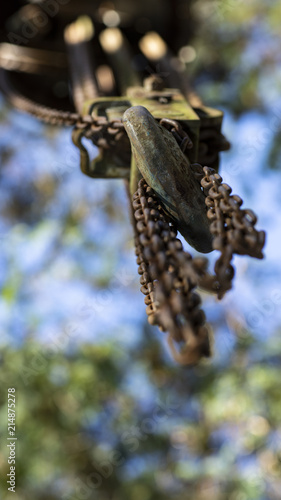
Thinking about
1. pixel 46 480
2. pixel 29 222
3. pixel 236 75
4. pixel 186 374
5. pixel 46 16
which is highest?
pixel 236 75

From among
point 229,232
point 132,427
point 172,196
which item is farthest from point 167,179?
point 132,427

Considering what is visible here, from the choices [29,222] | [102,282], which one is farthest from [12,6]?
[102,282]

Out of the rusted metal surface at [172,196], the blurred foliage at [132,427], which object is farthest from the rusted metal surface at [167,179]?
the blurred foliage at [132,427]

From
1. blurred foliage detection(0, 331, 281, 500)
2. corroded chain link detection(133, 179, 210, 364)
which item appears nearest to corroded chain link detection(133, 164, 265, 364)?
corroded chain link detection(133, 179, 210, 364)

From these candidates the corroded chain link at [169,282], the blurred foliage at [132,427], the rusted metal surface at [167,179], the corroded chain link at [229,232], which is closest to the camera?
the corroded chain link at [169,282]

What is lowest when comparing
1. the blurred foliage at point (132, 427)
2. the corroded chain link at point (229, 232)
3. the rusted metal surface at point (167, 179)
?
the blurred foliage at point (132, 427)

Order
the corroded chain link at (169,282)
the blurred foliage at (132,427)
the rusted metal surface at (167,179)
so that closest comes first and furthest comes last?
the corroded chain link at (169,282)
the rusted metal surface at (167,179)
the blurred foliage at (132,427)

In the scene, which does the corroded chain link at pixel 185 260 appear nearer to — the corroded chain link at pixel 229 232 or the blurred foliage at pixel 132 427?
the corroded chain link at pixel 229 232

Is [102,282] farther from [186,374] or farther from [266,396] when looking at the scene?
[266,396]

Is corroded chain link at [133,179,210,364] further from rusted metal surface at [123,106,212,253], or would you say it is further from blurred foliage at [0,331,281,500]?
blurred foliage at [0,331,281,500]

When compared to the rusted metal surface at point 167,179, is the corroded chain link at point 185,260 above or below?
below
